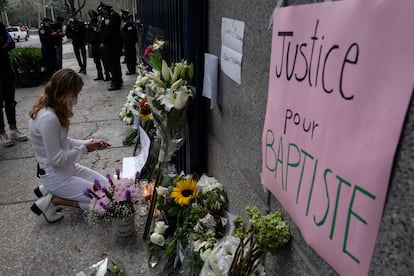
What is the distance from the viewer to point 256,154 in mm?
1559

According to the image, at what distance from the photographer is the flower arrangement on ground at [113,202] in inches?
100

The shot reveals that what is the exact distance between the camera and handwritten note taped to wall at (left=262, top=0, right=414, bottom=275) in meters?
0.69

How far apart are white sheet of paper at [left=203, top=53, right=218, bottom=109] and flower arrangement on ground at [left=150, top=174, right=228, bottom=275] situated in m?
0.51

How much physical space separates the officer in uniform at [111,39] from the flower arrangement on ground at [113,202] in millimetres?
6095

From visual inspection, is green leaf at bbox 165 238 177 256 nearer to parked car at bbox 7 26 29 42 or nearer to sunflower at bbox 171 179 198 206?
sunflower at bbox 171 179 198 206

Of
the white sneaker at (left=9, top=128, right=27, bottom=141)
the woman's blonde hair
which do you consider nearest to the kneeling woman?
the woman's blonde hair

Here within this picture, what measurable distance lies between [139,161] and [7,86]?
8.94ft

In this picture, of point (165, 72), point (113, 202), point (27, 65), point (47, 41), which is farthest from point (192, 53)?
point (47, 41)

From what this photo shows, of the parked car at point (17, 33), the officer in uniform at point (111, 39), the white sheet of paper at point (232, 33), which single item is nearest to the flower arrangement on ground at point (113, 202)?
the white sheet of paper at point (232, 33)

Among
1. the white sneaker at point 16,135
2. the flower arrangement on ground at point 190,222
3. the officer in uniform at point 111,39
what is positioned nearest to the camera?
the flower arrangement on ground at point 190,222

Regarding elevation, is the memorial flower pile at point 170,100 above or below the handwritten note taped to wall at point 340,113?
below

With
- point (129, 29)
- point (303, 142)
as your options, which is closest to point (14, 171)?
point (303, 142)

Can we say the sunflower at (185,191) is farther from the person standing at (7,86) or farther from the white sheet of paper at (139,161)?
the person standing at (7,86)

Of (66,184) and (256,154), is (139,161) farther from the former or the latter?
(256,154)
